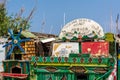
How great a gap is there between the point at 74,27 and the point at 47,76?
2.67 meters

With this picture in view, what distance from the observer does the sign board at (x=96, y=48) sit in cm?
1530

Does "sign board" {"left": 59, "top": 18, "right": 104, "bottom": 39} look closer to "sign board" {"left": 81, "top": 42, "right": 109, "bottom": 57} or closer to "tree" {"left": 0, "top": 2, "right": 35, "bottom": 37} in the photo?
"sign board" {"left": 81, "top": 42, "right": 109, "bottom": 57}

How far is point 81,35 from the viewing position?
625 inches

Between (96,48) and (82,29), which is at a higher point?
(82,29)

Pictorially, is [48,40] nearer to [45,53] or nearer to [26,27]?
[45,53]

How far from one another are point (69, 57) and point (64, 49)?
142 centimetres

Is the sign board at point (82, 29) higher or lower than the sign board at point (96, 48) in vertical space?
higher

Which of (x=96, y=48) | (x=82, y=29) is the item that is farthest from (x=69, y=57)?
(x=82, y=29)

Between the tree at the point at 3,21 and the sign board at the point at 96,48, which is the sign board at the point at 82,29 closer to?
the sign board at the point at 96,48

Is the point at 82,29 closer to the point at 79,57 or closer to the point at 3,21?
the point at 79,57

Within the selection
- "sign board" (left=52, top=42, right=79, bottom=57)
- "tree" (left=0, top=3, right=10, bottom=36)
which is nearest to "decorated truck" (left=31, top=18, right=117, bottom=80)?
"sign board" (left=52, top=42, right=79, bottom=57)

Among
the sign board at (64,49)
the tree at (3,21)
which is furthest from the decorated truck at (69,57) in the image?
the tree at (3,21)

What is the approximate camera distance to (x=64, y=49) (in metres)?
16.0

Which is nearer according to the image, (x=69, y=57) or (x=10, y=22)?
(x=69, y=57)
